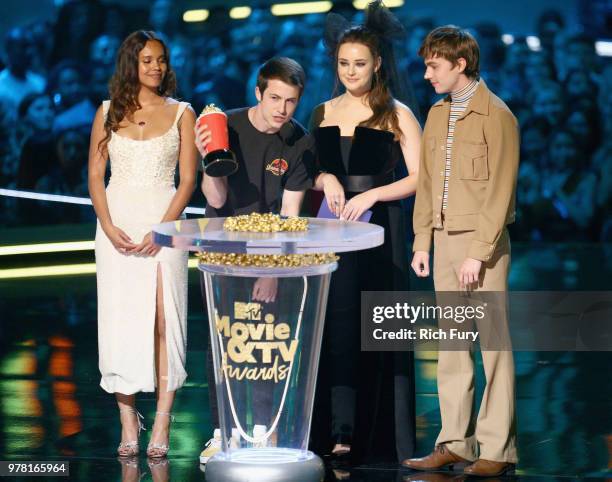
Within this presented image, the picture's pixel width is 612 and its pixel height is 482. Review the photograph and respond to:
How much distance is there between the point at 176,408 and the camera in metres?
5.31

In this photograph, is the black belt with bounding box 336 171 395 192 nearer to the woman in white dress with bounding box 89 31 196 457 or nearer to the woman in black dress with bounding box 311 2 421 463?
the woman in black dress with bounding box 311 2 421 463

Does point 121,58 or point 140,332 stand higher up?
point 121,58

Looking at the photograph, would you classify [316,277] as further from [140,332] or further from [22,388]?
[22,388]

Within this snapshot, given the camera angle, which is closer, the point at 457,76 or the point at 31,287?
the point at 457,76

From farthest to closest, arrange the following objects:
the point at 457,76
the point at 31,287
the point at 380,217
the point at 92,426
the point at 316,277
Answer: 1. the point at 31,287
2. the point at 92,426
3. the point at 380,217
4. the point at 457,76
5. the point at 316,277

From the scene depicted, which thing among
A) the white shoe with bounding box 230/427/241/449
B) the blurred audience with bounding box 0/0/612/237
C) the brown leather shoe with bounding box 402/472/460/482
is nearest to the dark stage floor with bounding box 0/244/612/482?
the brown leather shoe with bounding box 402/472/460/482

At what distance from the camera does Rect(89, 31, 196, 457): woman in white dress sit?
4375 mm

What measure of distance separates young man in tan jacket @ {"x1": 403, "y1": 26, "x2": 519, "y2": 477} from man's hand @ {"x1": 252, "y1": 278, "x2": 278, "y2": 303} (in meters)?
0.76

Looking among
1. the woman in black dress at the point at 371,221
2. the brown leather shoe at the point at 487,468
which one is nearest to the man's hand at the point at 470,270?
the woman in black dress at the point at 371,221

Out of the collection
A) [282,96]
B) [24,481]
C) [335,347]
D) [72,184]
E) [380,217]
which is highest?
[72,184]

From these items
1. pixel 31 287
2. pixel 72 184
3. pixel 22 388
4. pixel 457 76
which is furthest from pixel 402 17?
pixel 457 76

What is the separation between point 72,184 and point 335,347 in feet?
23.8

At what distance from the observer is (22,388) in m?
5.71

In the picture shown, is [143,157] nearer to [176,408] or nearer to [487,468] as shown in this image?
[176,408]
